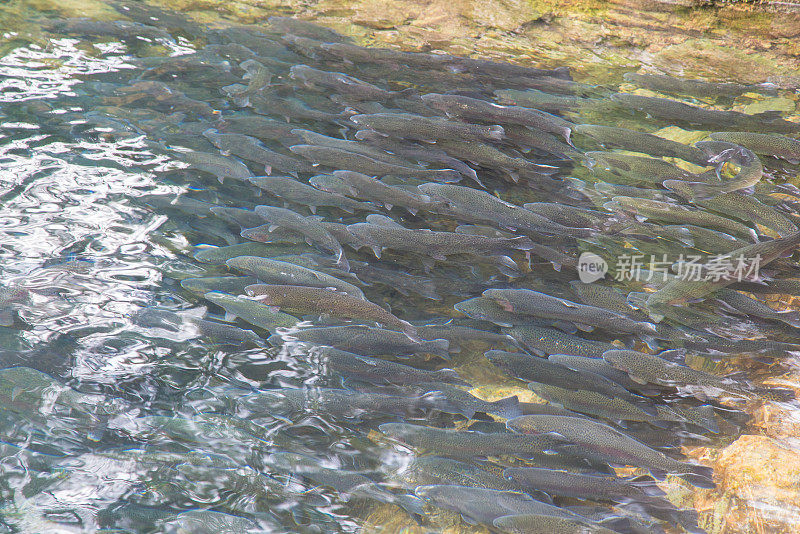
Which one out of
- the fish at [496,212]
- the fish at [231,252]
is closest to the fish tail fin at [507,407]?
the fish at [496,212]

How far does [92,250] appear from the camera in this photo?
153 inches

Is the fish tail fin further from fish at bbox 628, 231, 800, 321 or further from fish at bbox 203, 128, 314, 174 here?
fish at bbox 203, 128, 314, 174

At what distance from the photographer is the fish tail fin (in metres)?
2.92

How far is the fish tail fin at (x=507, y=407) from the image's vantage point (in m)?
2.92

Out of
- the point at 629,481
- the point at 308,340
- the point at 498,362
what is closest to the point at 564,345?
the point at 498,362

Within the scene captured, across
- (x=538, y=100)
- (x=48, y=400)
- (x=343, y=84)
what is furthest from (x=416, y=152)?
(x=48, y=400)

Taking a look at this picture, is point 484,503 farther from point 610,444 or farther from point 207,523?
point 207,523

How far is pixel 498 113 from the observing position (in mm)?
4988

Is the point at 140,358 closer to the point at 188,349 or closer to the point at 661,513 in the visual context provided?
the point at 188,349

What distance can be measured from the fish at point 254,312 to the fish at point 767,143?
12.8ft

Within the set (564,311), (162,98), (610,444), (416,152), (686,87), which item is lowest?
(610,444)

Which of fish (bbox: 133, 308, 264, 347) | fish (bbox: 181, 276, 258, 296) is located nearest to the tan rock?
fish (bbox: 133, 308, 264, 347)

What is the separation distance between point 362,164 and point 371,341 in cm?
176

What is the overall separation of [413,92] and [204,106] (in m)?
1.96
